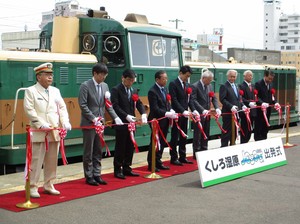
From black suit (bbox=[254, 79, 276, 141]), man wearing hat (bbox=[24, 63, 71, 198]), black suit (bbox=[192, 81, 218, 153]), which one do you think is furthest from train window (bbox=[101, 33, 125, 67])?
man wearing hat (bbox=[24, 63, 71, 198])

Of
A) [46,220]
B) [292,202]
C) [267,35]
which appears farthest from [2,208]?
[267,35]

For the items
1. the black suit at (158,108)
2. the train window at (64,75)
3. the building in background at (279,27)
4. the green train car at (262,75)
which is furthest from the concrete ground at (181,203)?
the building in background at (279,27)

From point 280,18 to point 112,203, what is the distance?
460 ft

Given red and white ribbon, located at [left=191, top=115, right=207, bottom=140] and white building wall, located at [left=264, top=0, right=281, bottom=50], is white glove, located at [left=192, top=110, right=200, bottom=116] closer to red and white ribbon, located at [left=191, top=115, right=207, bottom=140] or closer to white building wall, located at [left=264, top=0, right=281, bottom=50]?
red and white ribbon, located at [left=191, top=115, right=207, bottom=140]

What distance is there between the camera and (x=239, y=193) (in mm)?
7031

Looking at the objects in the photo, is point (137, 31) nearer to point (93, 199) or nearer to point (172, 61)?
point (172, 61)

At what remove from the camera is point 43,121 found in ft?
20.9

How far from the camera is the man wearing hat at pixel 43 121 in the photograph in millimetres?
6328

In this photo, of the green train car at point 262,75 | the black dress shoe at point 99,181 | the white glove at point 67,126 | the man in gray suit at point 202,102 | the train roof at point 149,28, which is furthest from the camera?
the green train car at point 262,75

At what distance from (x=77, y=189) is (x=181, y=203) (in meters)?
1.65

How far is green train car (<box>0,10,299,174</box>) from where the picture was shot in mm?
8547

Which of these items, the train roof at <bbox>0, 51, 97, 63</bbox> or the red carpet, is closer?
the red carpet

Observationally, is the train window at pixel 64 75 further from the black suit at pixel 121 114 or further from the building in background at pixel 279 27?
the building in background at pixel 279 27

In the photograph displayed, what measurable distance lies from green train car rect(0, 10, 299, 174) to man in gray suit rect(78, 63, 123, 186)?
1.64 m
